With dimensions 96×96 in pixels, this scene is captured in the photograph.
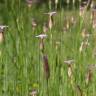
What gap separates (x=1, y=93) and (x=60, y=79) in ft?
0.95

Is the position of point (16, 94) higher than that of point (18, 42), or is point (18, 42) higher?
point (18, 42)

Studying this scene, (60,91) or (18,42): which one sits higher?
(18,42)

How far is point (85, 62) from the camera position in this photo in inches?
93.5

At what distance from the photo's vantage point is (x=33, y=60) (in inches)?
96.7

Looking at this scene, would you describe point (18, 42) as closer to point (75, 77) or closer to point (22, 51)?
point (22, 51)

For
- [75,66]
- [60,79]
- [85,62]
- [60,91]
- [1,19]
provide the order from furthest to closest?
[1,19]
[85,62]
[75,66]
[60,79]
[60,91]

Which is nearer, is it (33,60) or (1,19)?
(33,60)

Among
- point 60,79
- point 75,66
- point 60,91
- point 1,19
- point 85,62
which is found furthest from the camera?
point 1,19

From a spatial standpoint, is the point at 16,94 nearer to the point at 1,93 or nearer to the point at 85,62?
the point at 1,93

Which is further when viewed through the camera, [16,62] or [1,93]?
[16,62]

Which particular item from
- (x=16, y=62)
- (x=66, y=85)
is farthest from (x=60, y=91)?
(x=16, y=62)

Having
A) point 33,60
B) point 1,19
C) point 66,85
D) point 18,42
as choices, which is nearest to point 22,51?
point 18,42

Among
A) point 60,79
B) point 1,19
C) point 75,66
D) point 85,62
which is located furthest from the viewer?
point 1,19

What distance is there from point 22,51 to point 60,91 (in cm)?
41
